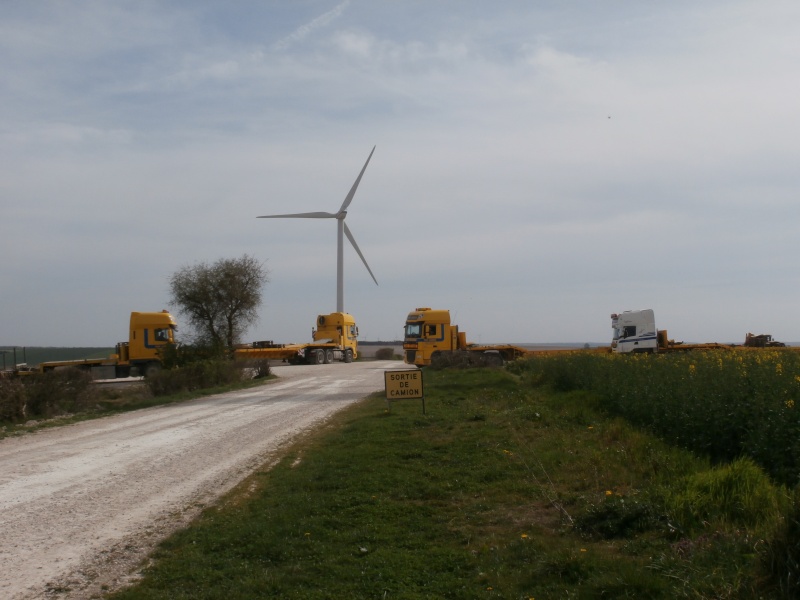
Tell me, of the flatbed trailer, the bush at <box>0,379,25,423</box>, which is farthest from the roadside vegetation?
the flatbed trailer

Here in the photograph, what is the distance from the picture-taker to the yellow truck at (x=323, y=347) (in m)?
59.0

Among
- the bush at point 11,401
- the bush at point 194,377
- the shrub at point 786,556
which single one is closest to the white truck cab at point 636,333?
the bush at point 194,377

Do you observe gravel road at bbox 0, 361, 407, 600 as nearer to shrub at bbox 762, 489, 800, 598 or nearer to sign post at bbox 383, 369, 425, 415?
sign post at bbox 383, 369, 425, 415

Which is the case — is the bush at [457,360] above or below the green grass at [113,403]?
above

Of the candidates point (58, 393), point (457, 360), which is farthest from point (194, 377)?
point (457, 360)

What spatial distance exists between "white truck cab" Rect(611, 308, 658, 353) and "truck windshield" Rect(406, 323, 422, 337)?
12.2 metres

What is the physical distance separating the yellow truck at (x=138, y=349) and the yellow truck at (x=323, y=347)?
31.5ft

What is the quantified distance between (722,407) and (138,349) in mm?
40054

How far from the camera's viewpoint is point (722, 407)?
38.0ft

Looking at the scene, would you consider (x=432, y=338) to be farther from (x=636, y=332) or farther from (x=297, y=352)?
(x=297, y=352)

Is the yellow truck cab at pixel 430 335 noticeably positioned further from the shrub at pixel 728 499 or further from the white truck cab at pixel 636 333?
the shrub at pixel 728 499

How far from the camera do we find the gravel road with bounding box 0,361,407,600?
767cm

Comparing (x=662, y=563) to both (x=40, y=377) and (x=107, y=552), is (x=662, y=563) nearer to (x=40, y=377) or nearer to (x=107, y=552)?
(x=107, y=552)

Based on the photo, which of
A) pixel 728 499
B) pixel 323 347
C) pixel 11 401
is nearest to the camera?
pixel 728 499
